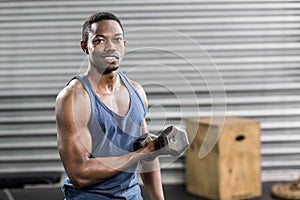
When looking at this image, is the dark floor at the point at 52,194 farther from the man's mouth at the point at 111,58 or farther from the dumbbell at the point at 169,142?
the man's mouth at the point at 111,58

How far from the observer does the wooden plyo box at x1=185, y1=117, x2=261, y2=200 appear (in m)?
4.55

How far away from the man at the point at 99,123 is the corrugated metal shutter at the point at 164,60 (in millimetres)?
2656

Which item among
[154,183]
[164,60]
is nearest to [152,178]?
[154,183]

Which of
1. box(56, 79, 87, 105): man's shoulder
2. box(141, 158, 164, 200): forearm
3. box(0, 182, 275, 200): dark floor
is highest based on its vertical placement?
box(56, 79, 87, 105): man's shoulder

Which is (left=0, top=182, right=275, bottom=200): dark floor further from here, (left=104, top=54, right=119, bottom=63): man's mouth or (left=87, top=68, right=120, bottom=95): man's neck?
(left=104, top=54, right=119, bottom=63): man's mouth

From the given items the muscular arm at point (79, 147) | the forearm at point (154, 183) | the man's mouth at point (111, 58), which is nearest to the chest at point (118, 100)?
the muscular arm at point (79, 147)

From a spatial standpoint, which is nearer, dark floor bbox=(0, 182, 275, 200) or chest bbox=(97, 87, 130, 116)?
chest bbox=(97, 87, 130, 116)

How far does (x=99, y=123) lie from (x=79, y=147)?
0.12 metres

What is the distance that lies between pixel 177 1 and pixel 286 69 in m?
1.16

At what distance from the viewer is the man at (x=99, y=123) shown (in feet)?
7.29

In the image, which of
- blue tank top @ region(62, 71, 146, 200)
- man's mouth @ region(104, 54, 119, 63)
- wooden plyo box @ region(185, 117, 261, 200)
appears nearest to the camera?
man's mouth @ region(104, 54, 119, 63)

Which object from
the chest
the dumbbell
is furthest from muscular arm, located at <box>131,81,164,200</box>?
the dumbbell

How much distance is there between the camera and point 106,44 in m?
2.19

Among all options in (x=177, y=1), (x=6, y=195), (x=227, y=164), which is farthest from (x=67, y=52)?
(x=227, y=164)
